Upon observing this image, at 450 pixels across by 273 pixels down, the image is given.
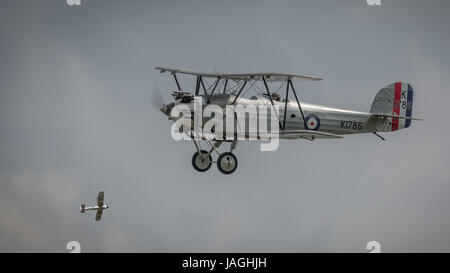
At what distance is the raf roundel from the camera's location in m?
30.9

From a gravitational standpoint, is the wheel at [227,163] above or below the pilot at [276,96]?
below

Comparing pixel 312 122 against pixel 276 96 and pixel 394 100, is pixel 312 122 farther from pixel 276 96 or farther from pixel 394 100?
pixel 394 100

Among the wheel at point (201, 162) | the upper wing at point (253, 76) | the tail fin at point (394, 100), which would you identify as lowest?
the wheel at point (201, 162)

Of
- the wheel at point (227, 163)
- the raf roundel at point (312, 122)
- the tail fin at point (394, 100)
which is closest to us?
the wheel at point (227, 163)

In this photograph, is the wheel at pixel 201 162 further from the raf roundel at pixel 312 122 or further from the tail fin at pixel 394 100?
the tail fin at pixel 394 100

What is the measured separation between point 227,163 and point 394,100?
9.35 m

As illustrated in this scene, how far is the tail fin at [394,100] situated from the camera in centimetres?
3438

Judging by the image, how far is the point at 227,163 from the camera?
96.8 ft

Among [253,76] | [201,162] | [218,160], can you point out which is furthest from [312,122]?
[201,162]

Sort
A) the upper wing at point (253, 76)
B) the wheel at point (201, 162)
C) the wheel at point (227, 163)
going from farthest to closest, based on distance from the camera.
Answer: the wheel at point (201, 162)
the wheel at point (227, 163)
the upper wing at point (253, 76)

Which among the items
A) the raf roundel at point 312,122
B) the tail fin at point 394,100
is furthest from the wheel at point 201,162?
the tail fin at point 394,100
